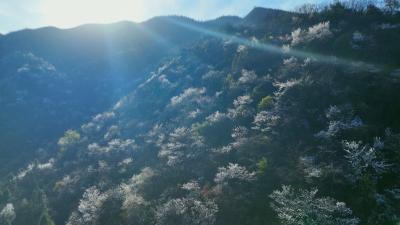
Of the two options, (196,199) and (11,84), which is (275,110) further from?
(11,84)

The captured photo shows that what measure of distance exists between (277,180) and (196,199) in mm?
9376

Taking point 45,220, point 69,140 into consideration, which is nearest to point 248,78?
point 45,220

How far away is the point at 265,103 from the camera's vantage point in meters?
56.2

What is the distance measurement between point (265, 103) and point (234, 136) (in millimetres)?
8007

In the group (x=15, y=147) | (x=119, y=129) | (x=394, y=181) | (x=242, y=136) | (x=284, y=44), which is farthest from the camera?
(x=15, y=147)

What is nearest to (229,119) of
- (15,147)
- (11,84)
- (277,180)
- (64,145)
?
(277,180)

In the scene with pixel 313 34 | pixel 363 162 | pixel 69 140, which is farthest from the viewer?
pixel 69 140

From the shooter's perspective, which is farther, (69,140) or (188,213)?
(69,140)

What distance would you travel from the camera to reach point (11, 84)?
13375 centimetres

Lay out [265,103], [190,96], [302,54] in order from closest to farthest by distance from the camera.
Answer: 1. [265,103]
2. [302,54]
3. [190,96]

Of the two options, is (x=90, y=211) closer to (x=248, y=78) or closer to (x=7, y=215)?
(x=7, y=215)

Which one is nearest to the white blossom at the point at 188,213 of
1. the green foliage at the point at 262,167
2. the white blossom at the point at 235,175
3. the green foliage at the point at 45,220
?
the white blossom at the point at 235,175

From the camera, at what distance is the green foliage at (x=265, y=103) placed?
55.9 m

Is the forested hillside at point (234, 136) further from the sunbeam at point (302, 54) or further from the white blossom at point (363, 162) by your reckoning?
the sunbeam at point (302, 54)
